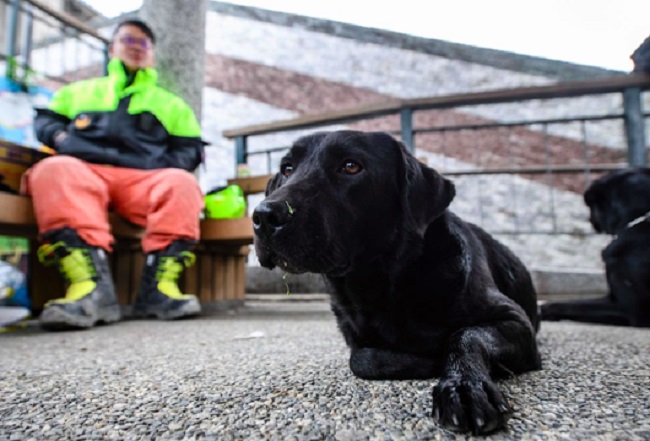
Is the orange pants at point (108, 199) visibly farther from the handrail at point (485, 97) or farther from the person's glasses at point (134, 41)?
the handrail at point (485, 97)

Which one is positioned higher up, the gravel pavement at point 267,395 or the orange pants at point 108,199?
the orange pants at point 108,199

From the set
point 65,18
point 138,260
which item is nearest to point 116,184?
point 138,260

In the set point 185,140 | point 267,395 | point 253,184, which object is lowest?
point 267,395

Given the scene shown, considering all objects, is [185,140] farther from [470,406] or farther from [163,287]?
[470,406]

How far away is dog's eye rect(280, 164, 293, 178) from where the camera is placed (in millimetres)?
1702

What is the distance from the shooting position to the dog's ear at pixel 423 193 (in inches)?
57.1

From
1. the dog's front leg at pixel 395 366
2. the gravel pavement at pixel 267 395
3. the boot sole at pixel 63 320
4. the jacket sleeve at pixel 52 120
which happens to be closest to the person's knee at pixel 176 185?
the jacket sleeve at pixel 52 120

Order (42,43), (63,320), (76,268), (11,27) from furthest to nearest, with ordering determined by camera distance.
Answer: (42,43), (11,27), (76,268), (63,320)

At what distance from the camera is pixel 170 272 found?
3.13 m

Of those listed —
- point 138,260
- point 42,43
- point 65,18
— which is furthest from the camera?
point 42,43

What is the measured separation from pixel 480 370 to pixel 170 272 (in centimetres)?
251

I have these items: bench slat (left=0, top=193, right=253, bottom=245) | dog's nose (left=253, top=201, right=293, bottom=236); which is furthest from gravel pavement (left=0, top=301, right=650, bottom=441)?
bench slat (left=0, top=193, right=253, bottom=245)

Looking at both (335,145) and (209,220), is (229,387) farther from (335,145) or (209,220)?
(209,220)

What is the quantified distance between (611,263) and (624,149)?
165cm
